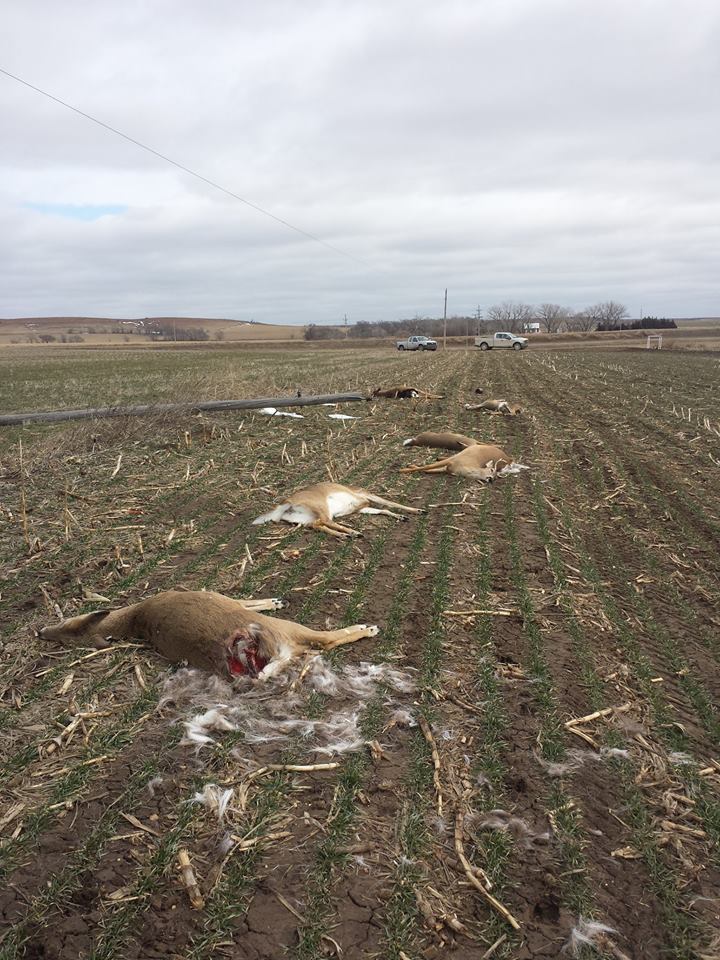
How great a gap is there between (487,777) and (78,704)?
2.46m

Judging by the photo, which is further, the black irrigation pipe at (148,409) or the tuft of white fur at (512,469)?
the black irrigation pipe at (148,409)

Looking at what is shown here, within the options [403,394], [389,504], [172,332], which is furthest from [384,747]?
[172,332]

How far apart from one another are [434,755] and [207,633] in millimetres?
1693

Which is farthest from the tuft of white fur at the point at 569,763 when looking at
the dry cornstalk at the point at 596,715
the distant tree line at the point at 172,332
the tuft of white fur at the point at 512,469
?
the distant tree line at the point at 172,332

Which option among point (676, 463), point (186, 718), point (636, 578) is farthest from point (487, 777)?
point (676, 463)

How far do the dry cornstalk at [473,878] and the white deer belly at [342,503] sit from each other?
474 cm

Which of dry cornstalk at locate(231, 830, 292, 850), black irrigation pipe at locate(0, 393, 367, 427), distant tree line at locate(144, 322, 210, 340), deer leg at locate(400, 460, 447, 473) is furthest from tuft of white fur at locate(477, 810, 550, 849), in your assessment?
distant tree line at locate(144, 322, 210, 340)

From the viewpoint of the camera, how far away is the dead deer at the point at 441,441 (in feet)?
36.7

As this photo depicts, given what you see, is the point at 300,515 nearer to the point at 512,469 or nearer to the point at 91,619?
the point at 91,619

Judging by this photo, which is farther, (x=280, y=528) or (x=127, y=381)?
(x=127, y=381)

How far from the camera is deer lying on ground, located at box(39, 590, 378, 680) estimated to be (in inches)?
165

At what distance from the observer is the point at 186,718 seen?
376 centimetres

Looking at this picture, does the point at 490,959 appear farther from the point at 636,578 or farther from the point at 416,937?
the point at 636,578

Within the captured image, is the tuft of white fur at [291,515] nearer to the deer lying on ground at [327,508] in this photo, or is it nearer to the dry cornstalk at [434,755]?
the deer lying on ground at [327,508]
